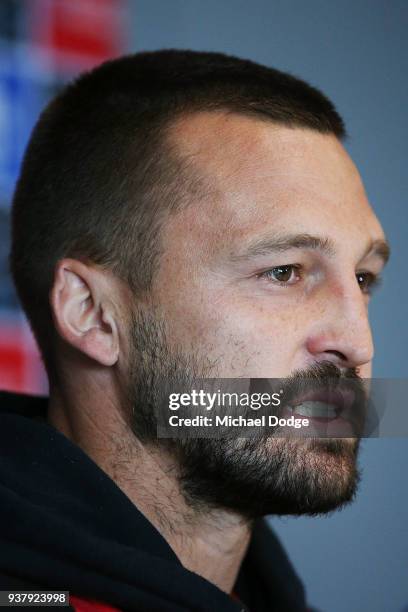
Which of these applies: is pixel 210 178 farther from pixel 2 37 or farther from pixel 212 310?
pixel 2 37

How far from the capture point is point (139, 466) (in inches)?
39.3

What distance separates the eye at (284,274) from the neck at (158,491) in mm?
233

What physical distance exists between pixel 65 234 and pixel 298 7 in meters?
1.03

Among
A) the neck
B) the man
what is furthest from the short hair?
the neck

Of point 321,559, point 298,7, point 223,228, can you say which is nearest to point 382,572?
point 321,559

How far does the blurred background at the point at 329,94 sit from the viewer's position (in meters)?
1.62

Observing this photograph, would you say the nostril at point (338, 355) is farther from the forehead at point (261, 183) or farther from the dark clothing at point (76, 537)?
the dark clothing at point (76, 537)

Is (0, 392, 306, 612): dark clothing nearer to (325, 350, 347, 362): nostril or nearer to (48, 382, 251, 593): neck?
(48, 382, 251, 593): neck

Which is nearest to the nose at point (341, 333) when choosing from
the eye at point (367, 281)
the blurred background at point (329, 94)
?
the eye at point (367, 281)

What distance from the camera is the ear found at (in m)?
1.01

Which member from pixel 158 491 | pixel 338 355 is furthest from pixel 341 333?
pixel 158 491

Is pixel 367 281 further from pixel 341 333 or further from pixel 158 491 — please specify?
pixel 158 491

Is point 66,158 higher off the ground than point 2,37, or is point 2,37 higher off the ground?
point 2,37

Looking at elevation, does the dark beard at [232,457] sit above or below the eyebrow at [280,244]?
below
